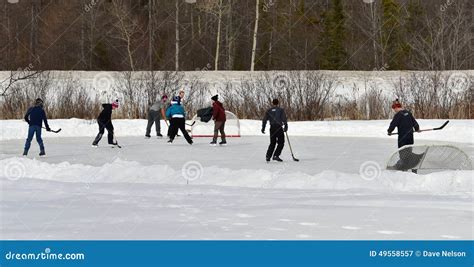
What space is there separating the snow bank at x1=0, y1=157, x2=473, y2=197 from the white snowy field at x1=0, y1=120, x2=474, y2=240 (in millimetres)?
18

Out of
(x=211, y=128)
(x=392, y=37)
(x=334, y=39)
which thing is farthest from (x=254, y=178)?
(x=392, y=37)

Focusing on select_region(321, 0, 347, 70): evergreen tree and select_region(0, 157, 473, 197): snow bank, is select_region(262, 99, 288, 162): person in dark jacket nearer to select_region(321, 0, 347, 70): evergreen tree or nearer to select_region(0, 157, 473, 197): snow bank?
select_region(0, 157, 473, 197): snow bank

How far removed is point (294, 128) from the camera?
88.7 ft

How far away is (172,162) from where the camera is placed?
16.9 meters

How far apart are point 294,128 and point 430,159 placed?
1335 cm

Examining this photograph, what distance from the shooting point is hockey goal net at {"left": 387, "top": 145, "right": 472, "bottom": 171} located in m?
13.6

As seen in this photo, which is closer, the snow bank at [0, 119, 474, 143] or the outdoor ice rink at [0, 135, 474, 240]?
the outdoor ice rink at [0, 135, 474, 240]

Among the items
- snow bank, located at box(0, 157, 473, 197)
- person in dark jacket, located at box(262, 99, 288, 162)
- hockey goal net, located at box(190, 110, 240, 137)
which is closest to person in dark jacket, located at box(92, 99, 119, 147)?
snow bank, located at box(0, 157, 473, 197)

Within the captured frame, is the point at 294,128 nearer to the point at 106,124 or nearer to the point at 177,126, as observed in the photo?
the point at 177,126

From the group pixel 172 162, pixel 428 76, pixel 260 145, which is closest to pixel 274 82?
pixel 428 76

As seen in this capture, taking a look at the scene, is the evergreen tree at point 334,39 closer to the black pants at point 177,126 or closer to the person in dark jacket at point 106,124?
the black pants at point 177,126

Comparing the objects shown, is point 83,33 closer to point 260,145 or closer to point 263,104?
point 263,104
